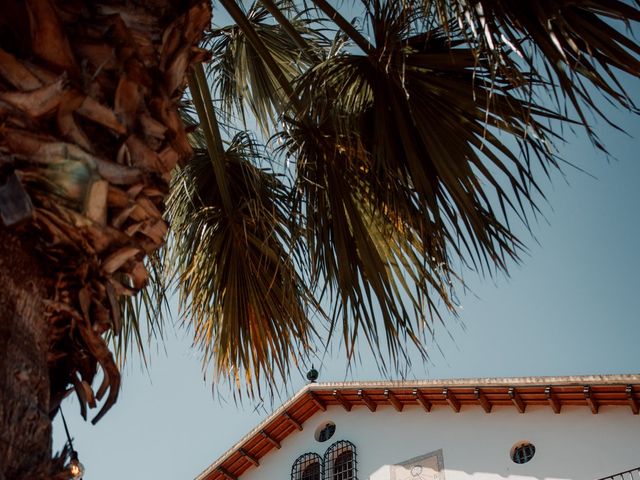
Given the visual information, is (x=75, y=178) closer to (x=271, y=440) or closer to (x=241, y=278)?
(x=241, y=278)

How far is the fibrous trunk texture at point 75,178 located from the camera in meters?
1.96

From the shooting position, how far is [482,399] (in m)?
15.1

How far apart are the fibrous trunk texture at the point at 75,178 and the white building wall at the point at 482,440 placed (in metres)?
12.4

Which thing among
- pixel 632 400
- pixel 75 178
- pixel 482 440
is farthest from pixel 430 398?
pixel 75 178

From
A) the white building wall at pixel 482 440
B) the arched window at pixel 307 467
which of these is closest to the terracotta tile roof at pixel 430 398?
the white building wall at pixel 482 440

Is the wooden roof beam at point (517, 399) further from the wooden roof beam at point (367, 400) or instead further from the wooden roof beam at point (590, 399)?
the wooden roof beam at point (367, 400)

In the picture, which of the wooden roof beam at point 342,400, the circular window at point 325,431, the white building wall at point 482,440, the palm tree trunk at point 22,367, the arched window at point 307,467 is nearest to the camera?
the palm tree trunk at point 22,367

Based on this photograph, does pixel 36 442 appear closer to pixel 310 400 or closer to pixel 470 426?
pixel 470 426

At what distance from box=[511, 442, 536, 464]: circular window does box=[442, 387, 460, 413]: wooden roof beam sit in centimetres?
147

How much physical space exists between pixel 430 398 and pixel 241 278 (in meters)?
11.7

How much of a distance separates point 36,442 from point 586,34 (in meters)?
2.54

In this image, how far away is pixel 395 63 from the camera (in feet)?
14.3

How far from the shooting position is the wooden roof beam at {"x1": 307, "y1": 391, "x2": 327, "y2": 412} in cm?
1752

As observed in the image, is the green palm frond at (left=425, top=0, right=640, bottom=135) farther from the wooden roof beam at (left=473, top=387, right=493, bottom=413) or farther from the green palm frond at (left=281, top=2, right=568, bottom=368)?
the wooden roof beam at (left=473, top=387, right=493, bottom=413)
